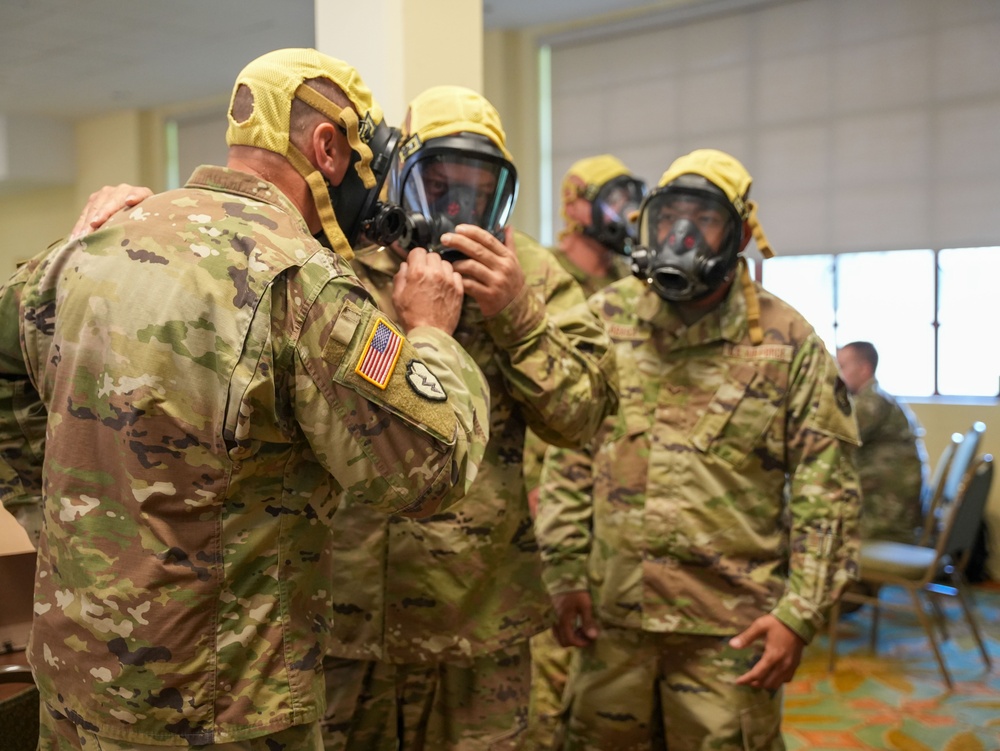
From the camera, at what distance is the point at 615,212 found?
12.6 feet

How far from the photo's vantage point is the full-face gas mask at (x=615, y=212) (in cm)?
374

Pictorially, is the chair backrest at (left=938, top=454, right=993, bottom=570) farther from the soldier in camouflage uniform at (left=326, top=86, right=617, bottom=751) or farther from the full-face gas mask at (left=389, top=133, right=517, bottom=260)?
the full-face gas mask at (left=389, top=133, right=517, bottom=260)

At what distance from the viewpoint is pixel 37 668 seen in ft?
4.04

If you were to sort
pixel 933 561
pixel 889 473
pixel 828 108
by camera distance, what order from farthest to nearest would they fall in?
pixel 828 108, pixel 889 473, pixel 933 561

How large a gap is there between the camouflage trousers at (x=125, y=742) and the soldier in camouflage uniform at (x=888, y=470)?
12.6 feet

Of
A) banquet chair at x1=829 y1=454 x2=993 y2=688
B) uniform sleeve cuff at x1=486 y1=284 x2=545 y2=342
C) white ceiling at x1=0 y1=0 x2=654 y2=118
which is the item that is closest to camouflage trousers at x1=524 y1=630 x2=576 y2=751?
uniform sleeve cuff at x1=486 y1=284 x2=545 y2=342

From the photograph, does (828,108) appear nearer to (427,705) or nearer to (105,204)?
(427,705)

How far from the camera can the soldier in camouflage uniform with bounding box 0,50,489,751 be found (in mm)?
1126

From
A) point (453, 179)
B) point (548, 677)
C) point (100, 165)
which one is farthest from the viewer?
point (100, 165)

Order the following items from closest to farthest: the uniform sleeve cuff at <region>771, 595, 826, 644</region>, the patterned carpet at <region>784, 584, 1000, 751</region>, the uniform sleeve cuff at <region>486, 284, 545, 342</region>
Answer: the uniform sleeve cuff at <region>486, 284, 545, 342</region>, the uniform sleeve cuff at <region>771, 595, 826, 644</region>, the patterned carpet at <region>784, 584, 1000, 751</region>

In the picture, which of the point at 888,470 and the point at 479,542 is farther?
the point at 888,470

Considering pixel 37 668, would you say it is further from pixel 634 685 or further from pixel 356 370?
pixel 634 685

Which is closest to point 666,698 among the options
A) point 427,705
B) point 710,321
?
point 427,705

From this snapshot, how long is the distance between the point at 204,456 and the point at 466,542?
2.10ft
